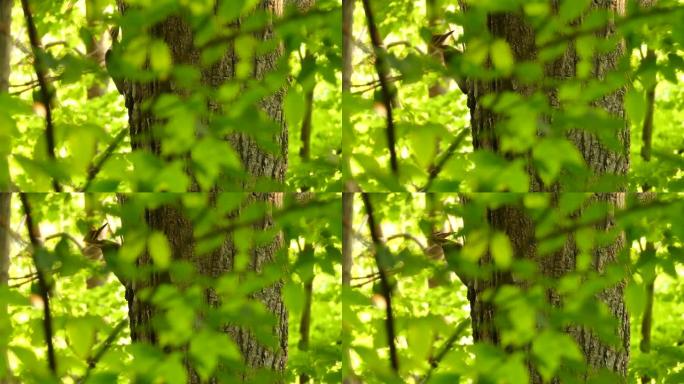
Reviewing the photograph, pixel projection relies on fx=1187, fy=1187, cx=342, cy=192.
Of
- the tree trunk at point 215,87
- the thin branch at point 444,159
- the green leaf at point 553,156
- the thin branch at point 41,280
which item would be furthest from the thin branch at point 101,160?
the green leaf at point 553,156

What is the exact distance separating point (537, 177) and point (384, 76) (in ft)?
1.41

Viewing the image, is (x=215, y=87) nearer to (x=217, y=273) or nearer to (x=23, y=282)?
(x=217, y=273)

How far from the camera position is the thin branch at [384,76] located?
279cm

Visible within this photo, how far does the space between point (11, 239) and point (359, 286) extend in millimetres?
844

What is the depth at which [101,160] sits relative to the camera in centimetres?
281

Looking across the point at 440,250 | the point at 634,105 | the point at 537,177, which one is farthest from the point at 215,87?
the point at 634,105

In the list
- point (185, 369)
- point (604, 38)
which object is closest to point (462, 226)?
point (604, 38)

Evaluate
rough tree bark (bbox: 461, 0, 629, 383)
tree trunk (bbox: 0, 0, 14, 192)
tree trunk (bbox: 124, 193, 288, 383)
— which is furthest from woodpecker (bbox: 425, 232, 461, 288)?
tree trunk (bbox: 0, 0, 14, 192)

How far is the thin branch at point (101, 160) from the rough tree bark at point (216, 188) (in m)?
0.04

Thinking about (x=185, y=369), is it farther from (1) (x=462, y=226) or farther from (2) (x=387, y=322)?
(1) (x=462, y=226)

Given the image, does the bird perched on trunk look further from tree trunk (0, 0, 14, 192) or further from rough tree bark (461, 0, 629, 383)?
rough tree bark (461, 0, 629, 383)

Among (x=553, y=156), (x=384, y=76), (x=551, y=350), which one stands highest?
(x=384, y=76)

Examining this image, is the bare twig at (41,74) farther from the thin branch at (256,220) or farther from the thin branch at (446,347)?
the thin branch at (446,347)

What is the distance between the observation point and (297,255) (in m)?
2.82
